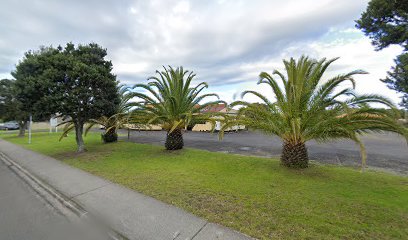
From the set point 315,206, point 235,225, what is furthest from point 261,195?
point 235,225

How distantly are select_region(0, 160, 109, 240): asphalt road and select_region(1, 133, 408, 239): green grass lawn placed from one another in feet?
5.48

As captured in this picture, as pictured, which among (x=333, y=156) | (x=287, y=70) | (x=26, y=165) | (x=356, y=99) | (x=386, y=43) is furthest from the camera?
(x=386, y=43)

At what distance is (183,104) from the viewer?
1039 centimetres

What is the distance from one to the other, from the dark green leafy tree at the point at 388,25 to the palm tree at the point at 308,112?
1262 centimetres

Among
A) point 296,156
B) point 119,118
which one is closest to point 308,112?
point 296,156

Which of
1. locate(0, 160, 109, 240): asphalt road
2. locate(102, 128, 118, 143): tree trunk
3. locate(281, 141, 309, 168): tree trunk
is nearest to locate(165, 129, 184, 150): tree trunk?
locate(281, 141, 309, 168): tree trunk

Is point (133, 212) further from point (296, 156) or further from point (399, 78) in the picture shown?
point (399, 78)

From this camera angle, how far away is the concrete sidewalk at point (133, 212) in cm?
335

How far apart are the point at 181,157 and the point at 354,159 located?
7387 millimetres

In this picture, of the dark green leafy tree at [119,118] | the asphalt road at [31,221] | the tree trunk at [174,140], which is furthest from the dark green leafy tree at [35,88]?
the tree trunk at [174,140]

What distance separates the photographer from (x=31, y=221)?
4.07 meters

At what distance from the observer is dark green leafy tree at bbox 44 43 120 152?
9461 mm

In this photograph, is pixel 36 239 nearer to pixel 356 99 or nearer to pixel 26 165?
pixel 26 165

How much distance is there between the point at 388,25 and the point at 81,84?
70.1ft
